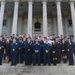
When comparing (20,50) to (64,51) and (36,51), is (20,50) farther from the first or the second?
(64,51)

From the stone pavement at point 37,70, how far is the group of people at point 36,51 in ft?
2.58

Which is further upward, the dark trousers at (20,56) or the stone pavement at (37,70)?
Answer: the dark trousers at (20,56)

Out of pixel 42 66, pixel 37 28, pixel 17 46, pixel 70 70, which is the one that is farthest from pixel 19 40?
pixel 37 28

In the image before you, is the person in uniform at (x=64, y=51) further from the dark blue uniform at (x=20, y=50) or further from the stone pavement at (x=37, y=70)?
the dark blue uniform at (x=20, y=50)

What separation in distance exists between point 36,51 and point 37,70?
185 centimetres

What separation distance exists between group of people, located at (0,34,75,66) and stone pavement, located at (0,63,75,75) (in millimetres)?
788

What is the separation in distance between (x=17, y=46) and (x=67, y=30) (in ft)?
85.2

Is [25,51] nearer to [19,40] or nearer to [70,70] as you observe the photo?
[19,40]

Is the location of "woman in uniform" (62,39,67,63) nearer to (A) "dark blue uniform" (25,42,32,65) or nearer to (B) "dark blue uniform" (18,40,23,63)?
(A) "dark blue uniform" (25,42,32,65)

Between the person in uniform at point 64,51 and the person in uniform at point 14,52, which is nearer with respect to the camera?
the person in uniform at point 14,52

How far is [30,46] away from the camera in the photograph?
15086mm

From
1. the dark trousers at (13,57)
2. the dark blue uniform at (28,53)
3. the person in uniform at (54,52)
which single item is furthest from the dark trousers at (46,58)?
the dark trousers at (13,57)

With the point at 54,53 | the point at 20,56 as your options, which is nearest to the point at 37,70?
the point at 54,53

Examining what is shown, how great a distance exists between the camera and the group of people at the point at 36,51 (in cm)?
1500
